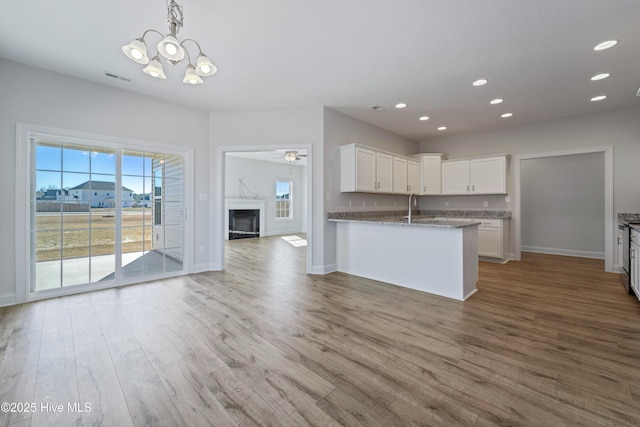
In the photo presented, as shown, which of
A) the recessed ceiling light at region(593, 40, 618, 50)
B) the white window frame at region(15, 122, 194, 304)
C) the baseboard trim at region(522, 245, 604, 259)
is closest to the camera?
the recessed ceiling light at region(593, 40, 618, 50)

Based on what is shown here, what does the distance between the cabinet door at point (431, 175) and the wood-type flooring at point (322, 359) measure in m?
3.08

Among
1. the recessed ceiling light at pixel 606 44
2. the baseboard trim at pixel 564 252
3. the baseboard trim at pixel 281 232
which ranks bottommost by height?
the baseboard trim at pixel 564 252

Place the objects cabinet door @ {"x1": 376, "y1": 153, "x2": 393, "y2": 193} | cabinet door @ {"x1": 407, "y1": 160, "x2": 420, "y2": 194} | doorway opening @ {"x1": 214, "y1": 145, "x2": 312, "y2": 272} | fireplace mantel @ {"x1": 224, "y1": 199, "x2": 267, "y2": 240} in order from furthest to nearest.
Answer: doorway opening @ {"x1": 214, "y1": 145, "x2": 312, "y2": 272}, fireplace mantel @ {"x1": 224, "y1": 199, "x2": 267, "y2": 240}, cabinet door @ {"x1": 407, "y1": 160, "x2": 420, "y2": 194}, cabinet door @ {"x1": 376, "y1": 153, "x2": 393, "y2": 193}

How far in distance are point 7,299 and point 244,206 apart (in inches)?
241

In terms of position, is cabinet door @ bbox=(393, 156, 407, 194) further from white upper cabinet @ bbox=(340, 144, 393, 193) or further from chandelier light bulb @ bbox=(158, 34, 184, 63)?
chandelier light bulb @ bbox=(158, 34, 184, 63)

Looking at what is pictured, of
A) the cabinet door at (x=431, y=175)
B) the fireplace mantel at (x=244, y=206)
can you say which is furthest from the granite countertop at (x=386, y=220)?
the fireplace mantel at (x=244, y=206)

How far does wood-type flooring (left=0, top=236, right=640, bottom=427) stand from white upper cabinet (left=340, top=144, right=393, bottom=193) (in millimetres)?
1949

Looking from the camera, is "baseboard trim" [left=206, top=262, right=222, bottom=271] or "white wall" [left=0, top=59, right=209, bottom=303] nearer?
"white wall" [left=0, top=59, right=209, bottom=303]

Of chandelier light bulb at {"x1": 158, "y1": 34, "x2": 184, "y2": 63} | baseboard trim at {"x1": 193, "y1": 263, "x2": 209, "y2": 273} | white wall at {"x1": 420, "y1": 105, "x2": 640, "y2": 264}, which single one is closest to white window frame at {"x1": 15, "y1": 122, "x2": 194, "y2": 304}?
baseboard trim at {"x1": 193, "y1": 263, "x2": 209, "y2": 273}

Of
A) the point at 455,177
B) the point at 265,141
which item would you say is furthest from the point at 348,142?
the point at 455,177

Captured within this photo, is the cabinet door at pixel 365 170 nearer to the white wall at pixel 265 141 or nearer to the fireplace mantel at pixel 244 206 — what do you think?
the white wall at pixel 265 141

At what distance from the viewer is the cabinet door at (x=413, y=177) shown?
5.87m

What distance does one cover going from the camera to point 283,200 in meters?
10.2

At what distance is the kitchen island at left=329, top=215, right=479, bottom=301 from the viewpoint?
3.25 m
